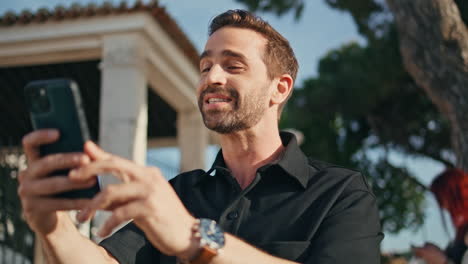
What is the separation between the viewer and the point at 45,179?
0.89 m

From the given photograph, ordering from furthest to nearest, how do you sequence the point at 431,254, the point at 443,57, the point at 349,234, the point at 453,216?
the point at 443,57
the point at 453,216
the point at 431,254
the point at 349,234

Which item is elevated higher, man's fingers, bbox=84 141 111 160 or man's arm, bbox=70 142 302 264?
man's fingers, bbox=84 141 111 160

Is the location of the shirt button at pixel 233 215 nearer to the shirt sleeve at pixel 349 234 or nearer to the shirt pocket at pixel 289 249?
the shirt pocket at pixel 289 249

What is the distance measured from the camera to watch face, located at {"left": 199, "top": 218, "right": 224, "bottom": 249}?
100 cm

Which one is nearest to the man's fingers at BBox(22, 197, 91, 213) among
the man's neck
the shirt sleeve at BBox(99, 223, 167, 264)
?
the shirt sleeve at BBox(99, 223, 167, 264)

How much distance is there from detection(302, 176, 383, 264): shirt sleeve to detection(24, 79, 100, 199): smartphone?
2.40 ft

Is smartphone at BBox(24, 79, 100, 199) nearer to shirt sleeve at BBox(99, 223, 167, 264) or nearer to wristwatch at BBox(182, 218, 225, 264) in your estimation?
wristwatch at BBox(182, 218, 225, 264)

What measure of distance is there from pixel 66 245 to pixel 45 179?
1.19ft

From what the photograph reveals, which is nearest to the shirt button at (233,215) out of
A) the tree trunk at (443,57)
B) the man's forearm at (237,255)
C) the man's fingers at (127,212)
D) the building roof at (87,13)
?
the man's forearm at (237,255)

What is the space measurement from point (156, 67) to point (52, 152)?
690cm

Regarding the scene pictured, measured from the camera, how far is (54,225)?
109 centimetres

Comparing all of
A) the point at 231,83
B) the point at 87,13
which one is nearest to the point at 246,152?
the point at 231,83

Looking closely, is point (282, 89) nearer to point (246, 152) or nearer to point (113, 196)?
point (246, 152)

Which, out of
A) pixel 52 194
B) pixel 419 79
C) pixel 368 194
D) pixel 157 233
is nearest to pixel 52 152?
pixel 52 194
